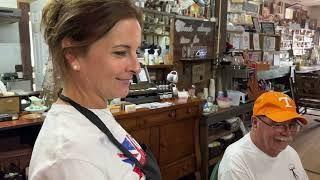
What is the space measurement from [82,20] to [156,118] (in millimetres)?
2032

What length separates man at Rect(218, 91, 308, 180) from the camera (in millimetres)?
1517

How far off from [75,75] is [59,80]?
0.25 ft

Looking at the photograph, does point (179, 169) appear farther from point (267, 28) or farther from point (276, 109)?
point (267, 28)

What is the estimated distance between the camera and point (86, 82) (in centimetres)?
73

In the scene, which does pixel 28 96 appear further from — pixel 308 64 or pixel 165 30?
pixel 308 64

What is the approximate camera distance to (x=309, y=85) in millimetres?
5719

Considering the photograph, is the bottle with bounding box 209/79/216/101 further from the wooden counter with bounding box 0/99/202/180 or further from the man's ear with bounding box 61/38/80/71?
the man's ear with bounding box 61/38/80/71

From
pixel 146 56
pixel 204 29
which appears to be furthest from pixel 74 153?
pixel 204 29

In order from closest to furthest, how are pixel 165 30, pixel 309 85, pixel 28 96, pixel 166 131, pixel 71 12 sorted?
pixel 71 12 → pixel 28 96 → pixel 166 131 → pixel 165 30 → pixel 309 85

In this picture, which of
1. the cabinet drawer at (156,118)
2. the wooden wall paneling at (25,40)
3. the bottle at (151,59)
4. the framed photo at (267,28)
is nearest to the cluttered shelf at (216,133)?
the cabinet drawer at (156,118)

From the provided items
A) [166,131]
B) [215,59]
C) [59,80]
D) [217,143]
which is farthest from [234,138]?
[59,80]

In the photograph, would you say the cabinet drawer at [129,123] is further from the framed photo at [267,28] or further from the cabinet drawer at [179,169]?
the framed photo at [267,28]

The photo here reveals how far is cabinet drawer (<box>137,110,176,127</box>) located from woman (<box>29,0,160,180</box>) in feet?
5.82

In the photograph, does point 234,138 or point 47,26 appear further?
point 234,138
